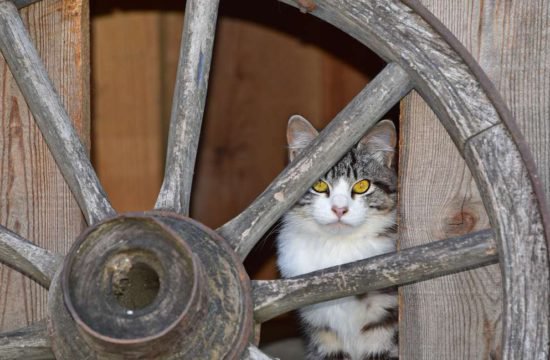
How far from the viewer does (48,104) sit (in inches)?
68.8

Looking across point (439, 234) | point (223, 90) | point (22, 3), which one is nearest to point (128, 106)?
point (223, 90)

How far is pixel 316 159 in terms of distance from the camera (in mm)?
1645

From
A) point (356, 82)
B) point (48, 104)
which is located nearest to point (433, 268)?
point (48, 104)

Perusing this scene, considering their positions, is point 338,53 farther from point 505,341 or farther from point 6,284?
point 505,341

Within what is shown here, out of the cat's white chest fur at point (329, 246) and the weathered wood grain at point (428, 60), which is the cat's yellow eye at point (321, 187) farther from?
the weathered wood grain at point (428, 60)

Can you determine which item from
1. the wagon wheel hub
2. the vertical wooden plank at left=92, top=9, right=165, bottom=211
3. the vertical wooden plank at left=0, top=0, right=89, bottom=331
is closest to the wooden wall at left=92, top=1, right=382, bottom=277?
the vertical wooden plank at left=92, top=9, right=165, bottom=211

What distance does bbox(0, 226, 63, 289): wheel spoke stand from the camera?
1671 millimetres

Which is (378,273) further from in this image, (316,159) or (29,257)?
(29,257)

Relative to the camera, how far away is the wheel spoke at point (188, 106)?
1642mm

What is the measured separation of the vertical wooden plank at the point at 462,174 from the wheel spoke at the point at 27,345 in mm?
784

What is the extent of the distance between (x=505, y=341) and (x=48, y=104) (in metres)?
1.04

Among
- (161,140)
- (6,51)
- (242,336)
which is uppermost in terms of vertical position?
(161,140)

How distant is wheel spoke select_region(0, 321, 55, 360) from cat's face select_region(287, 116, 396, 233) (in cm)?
100

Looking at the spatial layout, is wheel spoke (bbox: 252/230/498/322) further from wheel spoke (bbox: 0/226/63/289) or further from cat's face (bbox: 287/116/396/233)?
cat's face (bbox: 287/116/396/233)
